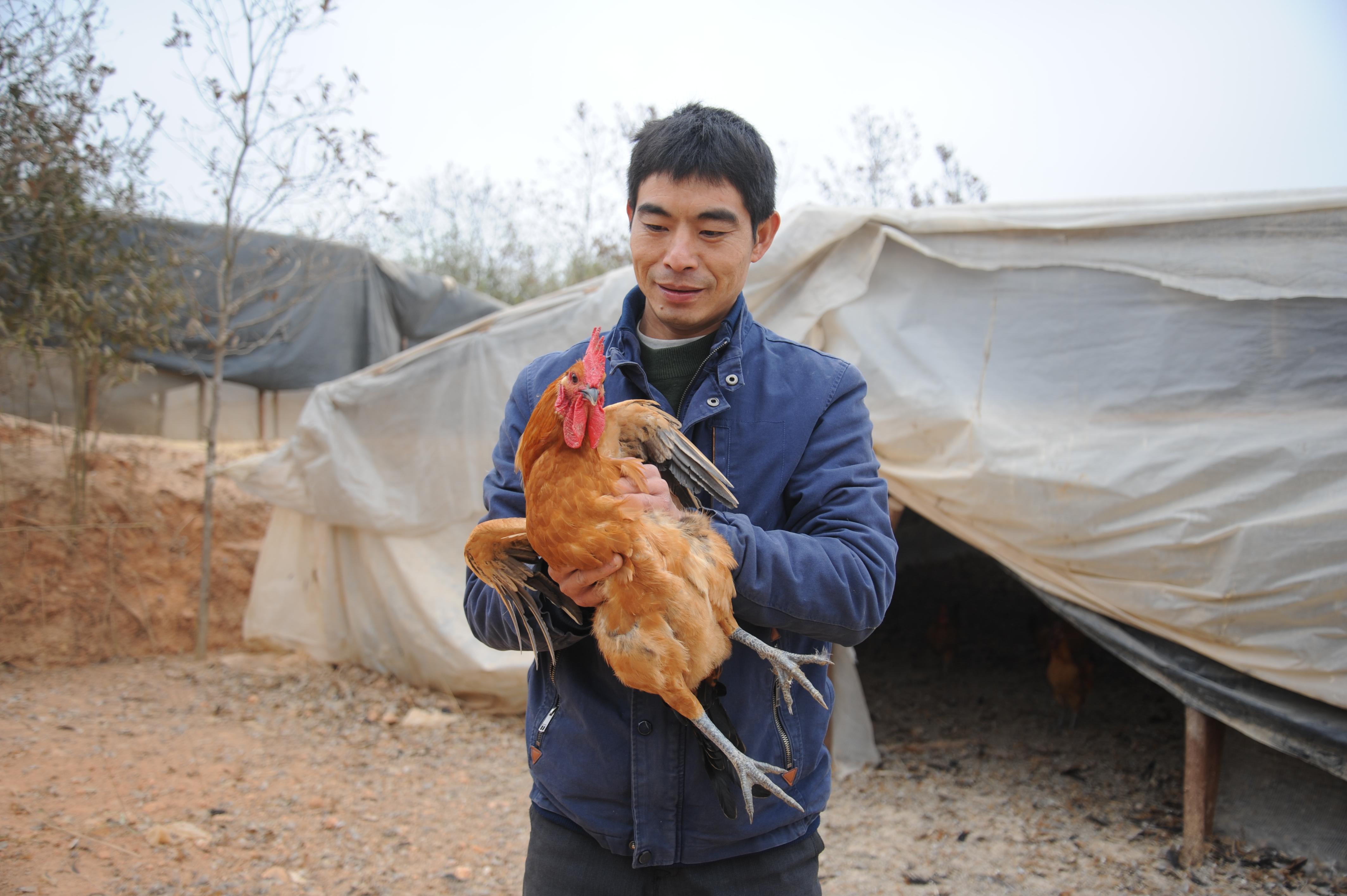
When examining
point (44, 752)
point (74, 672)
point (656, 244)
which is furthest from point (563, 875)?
point (74, 672)

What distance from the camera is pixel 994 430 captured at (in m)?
3.74

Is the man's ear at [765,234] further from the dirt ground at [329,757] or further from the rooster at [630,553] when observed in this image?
the dirt ground at [329,757]

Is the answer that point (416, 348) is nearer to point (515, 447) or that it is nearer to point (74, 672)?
point (74, 672)

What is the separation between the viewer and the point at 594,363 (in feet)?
5.31

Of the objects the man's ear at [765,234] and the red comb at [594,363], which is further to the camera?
the man's ear at [765,234]

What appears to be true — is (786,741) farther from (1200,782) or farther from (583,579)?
→ (1200,782)

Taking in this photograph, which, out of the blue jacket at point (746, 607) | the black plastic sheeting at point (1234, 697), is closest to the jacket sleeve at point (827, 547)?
the blue jacket at point (746, 607)

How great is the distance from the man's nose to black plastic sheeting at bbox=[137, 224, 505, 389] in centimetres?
593

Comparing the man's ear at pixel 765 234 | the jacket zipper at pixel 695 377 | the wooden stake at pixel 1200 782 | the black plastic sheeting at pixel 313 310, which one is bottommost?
the wooden stake at pixel 1200 782

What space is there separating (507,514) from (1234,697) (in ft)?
10.7

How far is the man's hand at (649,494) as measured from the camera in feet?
5.24

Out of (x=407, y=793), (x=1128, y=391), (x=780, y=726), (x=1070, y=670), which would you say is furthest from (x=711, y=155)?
(x=1070, y=670)

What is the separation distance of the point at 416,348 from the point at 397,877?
11.0 ft

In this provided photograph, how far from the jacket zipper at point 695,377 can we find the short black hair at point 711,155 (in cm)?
28
